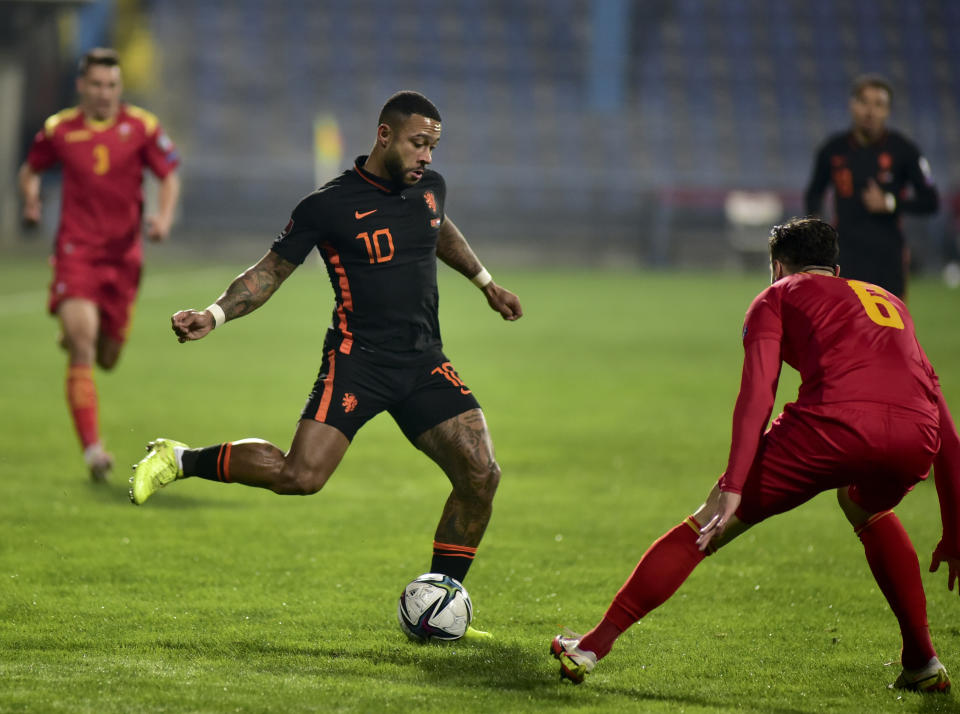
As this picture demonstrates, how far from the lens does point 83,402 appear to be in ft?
25.8

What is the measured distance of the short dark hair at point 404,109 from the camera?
488cm

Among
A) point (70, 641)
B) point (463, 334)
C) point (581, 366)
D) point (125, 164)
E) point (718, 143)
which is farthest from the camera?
point (718, 143)

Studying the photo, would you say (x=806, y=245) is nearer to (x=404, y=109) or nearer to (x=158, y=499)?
(x=404, y=109)

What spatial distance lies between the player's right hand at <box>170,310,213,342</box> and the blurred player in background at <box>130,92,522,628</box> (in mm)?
128

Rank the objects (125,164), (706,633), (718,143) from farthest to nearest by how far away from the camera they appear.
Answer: (718,143)
(125,164)
(706,633)

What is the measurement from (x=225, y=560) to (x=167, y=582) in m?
0.49

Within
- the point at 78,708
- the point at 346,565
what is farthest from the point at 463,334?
the point at 78,708

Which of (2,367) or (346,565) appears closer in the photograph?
(346,565)

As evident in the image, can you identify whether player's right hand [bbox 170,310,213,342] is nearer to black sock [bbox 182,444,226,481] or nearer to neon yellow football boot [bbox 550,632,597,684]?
black sock [bbox 182,444,226,481]

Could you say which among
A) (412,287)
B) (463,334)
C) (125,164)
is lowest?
(463,334)

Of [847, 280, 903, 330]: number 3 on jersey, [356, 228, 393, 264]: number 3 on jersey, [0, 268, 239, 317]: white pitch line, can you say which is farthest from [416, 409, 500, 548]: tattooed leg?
[0, 268, 239, 317]: white pitch line

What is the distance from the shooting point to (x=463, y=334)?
17.8 metres

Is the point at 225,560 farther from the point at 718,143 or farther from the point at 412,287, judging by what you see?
the point at 718,143

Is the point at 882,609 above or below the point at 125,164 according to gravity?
below
